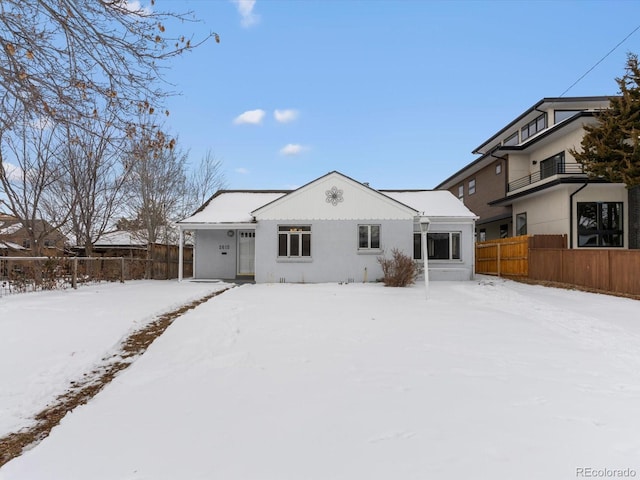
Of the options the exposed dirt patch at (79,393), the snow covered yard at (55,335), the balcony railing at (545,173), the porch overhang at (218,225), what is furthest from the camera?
Result: the balcony railing at (545,173)

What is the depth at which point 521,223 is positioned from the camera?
22422mm

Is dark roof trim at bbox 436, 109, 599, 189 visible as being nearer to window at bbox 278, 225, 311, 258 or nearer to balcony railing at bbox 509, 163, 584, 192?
balcony railing at bbox 509, 163, 584, 192

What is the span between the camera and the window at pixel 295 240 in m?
16.4

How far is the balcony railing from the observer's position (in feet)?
61.8

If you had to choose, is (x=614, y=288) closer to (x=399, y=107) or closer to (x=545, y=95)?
(x=399, y=107)

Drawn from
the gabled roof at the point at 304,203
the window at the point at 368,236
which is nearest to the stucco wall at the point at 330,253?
the window at the point at 368,236

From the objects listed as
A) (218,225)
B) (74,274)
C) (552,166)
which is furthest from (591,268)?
(74,274)

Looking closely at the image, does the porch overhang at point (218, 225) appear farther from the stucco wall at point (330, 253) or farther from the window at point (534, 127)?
the window at point (534, 127)

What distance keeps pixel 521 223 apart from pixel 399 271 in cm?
1200

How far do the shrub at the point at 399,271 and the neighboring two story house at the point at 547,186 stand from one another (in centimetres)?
876

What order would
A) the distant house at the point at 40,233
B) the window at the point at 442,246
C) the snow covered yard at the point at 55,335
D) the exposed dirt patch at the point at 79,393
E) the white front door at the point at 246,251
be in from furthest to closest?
the white front door at the point at 246,251 < the window at the point at 442,246 < the distant house at the point at 40,233 < the snow covered yard at the point at 55,335 < the exposed dirt patch at the point at 79,393

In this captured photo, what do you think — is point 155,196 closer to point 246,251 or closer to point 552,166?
point 246,251

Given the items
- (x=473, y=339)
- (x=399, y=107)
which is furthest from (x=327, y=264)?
(x=473, y=339)
